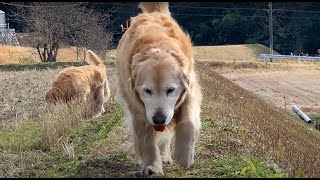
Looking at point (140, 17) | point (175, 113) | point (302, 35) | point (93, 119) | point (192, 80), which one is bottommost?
point (302, 35)

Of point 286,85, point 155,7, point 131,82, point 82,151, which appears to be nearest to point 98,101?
point 155,7

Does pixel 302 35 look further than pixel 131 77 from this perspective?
Yes

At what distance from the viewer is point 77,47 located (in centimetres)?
3928

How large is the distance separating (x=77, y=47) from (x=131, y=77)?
34916 millimetres

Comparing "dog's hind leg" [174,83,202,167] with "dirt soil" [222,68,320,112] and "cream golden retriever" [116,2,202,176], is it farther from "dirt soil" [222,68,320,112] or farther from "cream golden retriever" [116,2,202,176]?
"dirt soil" [222,68,320,112]

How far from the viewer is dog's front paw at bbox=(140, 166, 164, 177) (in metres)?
4.74

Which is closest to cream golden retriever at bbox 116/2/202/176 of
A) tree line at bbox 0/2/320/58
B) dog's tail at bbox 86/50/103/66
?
dog's tail at bbox 86/50/103/66

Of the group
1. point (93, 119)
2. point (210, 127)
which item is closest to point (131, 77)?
point (210, 127)

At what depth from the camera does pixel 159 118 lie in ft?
14.9

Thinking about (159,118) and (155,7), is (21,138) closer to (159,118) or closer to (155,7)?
(155,7)

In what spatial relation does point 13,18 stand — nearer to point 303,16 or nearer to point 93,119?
point 303,16

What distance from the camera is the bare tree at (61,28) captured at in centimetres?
3709

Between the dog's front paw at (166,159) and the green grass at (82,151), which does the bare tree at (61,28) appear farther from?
the dog's front paw at (166,159)

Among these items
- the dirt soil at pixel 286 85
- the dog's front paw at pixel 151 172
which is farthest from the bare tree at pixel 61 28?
the dog's front paw at pixel 151 172
